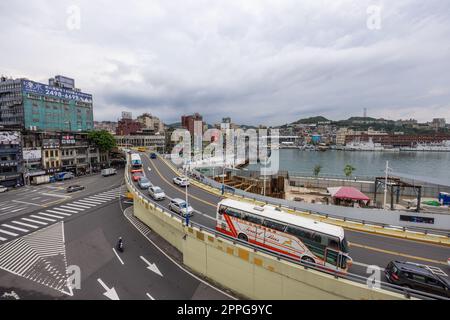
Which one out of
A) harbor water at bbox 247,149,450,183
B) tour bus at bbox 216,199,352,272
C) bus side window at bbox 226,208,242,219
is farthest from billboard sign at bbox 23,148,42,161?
harbor water at bbox 247,149,450,183

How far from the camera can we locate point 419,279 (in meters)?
10.3

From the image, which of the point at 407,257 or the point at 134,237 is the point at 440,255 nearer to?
the point at 407,257

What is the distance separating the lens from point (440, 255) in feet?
45.5

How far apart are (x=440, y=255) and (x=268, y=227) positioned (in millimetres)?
12180

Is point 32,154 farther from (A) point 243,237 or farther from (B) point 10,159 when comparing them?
(A) point 243,237

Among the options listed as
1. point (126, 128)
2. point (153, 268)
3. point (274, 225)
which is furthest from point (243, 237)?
point (126, 128)

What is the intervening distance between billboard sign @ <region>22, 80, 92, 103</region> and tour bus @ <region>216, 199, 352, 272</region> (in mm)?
83056

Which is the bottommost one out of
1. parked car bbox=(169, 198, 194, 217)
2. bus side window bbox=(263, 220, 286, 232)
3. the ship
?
parked car bbox=(169, 198, 194, 217)

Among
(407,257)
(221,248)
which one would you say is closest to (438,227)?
(407,257)

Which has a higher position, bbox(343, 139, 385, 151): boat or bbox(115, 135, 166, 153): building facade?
bbox(115, 135, 166, 153): building facade

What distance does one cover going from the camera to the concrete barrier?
10195mm

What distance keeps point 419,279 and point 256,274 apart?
8.55 meters

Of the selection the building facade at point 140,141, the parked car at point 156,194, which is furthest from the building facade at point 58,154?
the parked car at point 156,194

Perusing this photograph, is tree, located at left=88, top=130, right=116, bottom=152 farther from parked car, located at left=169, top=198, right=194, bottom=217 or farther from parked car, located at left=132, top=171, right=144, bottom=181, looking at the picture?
parked car, located at left=169, top=198, right=194, bottom=217
